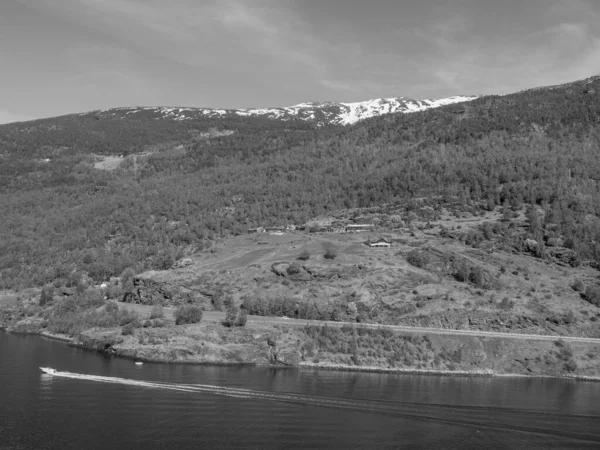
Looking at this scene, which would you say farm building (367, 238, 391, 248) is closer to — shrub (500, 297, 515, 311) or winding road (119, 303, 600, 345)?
winding road (119, 303, 600, 345)

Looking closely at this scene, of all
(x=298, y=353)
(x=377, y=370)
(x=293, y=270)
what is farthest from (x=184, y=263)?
(x=377, y=370)

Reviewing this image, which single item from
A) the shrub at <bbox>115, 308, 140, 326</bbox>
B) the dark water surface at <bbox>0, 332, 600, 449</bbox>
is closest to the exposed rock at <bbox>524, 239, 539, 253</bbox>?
the dark water surface at <bbox>0, 332, 600, 449</bbox>

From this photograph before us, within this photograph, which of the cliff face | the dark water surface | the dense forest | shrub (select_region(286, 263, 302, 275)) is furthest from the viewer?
the dense forest

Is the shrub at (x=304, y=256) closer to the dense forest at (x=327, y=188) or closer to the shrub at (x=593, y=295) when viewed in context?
the dense forest at (x=327, y=188)

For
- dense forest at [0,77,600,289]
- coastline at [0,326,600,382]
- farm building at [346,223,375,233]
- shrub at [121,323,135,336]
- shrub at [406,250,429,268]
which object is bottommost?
coastline at [0,326,600,382]

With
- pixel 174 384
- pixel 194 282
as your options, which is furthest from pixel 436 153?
pixel 174 384

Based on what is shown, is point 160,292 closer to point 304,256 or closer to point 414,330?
point 304,256
